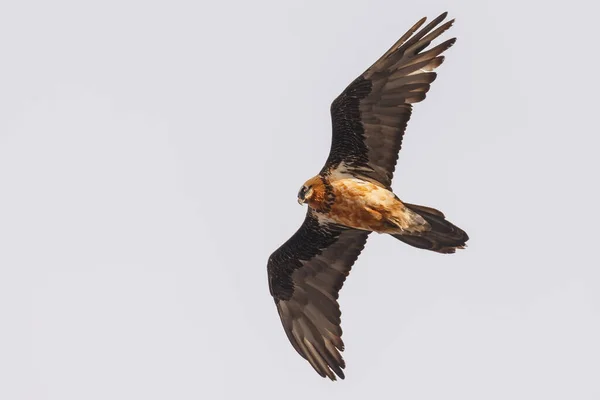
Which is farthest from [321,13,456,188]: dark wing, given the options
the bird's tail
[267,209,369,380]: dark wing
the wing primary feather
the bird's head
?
[267,209,369,380]: dark wing

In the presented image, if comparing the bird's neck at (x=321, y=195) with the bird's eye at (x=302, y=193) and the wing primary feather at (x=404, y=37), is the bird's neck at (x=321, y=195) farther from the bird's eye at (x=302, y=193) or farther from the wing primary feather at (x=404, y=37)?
the wing primary feather at (x=404, y=37)

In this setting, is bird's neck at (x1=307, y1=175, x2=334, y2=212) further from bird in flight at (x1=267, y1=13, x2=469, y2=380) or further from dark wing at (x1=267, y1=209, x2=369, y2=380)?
dark wing at (x1=267, y1=209, x2=369, y2=380)

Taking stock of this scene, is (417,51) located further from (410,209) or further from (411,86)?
(410,209)

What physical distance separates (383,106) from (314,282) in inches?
159

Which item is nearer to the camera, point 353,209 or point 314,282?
point 353,209

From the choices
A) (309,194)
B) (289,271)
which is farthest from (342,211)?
(289,271)

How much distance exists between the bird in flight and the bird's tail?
0.02 meters

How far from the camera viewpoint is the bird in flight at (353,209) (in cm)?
2038

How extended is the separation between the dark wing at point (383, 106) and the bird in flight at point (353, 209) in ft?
0.06

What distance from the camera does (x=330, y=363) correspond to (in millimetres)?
21875

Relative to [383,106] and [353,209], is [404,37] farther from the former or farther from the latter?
[353,209]

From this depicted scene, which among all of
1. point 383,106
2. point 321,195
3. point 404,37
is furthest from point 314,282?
point 404,37

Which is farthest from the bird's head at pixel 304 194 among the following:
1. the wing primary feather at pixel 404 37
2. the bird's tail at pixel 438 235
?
the wing primary feather at pixel 404 37

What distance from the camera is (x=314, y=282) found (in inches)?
888
